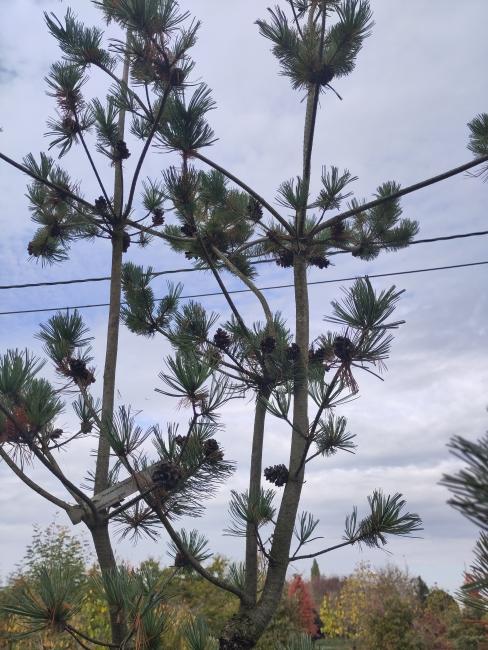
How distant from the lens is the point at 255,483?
327cm

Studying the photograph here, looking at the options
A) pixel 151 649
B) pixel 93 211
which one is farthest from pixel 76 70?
pixel 151 649

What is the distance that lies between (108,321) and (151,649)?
4.94 ft

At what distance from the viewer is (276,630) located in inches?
313

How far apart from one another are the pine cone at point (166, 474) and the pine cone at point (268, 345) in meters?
0.68

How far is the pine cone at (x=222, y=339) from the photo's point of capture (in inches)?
136

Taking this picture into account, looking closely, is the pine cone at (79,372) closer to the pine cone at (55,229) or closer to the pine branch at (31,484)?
the pine branch at (31,484)

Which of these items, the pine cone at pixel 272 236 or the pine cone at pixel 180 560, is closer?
the pine cone at pixel 180 560

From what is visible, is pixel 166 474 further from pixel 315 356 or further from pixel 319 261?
pixel 319 261

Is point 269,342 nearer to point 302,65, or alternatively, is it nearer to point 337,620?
point 302,65

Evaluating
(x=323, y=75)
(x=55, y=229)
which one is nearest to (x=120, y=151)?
(x=55, y=229)

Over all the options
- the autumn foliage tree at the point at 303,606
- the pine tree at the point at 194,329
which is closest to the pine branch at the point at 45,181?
the pine tree at the point at 194,329

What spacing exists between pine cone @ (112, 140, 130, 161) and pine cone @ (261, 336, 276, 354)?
1.45 meters

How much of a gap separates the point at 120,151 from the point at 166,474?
1961 mm

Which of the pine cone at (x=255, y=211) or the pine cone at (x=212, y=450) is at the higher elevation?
the pine cone at (x=255, y=211)
